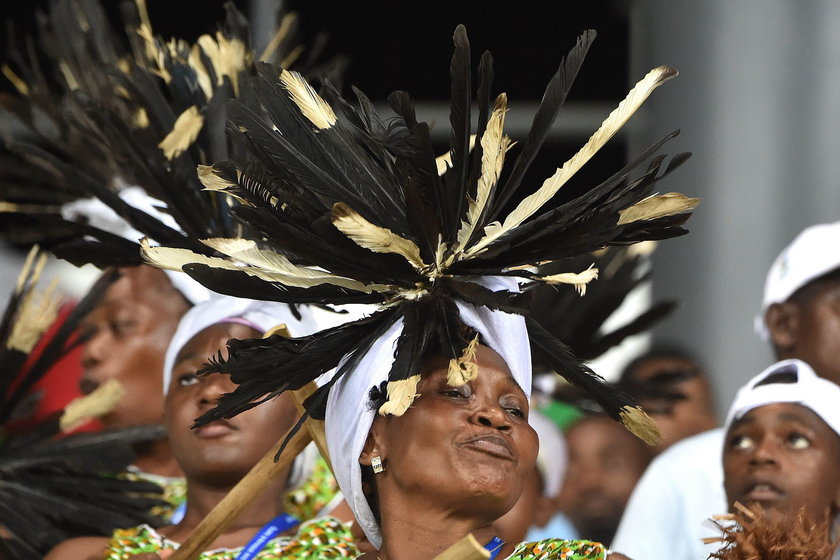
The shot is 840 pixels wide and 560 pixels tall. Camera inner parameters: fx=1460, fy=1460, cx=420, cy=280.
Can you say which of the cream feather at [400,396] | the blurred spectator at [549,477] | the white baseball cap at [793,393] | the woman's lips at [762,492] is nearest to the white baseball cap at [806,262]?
the white baseball cap at [793,393]

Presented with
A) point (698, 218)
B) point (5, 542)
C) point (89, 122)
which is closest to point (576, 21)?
point (698, 218)

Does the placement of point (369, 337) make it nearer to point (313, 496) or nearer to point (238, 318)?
point (238, 318)

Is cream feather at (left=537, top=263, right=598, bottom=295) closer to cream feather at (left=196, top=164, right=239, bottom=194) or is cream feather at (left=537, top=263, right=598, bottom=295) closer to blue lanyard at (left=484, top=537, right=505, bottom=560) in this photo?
blue lanyard at (left=484, top=537, right=505, bottom=560)

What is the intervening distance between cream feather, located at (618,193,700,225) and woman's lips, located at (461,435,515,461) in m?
0.42

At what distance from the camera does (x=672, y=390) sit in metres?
4.35

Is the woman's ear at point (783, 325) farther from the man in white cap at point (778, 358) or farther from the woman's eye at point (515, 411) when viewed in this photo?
the woman's eye at point (515, 411)

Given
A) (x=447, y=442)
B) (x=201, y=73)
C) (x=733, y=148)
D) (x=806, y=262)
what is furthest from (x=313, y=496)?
(x=733, y=148)

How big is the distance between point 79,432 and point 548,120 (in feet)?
5.99

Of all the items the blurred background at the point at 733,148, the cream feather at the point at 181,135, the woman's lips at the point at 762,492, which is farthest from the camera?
the blurred background at the point at 733,148

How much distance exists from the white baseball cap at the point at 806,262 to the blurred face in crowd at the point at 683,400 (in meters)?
0.66

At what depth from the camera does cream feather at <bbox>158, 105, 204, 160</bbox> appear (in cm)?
333

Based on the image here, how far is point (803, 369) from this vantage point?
10.7ft

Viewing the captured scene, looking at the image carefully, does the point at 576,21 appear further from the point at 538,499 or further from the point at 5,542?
the point at 5,542

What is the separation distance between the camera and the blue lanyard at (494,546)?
8.07 feet
